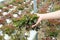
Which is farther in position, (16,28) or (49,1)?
(49,1)

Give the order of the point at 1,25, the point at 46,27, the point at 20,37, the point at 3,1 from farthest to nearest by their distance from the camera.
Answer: the point at 3,1
the point at 1,25
the point at 46,27
the point at 20,37

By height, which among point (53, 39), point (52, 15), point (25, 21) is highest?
point (52, 15)

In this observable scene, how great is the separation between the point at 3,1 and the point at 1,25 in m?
6.28

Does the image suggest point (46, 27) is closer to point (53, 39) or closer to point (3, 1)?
point (53, 39)

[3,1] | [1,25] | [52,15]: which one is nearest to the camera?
[52,15]

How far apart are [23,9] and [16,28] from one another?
4410 millimetres

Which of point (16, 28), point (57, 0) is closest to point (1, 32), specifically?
point (16, 28)

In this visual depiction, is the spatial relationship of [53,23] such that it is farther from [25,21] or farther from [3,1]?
[3,1]

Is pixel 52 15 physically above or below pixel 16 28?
above

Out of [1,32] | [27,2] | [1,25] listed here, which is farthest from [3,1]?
[1,32]

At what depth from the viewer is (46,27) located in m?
9.53

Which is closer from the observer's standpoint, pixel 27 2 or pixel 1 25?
pixel 1 25

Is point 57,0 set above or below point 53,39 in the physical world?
above

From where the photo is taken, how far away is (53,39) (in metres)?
8.70
